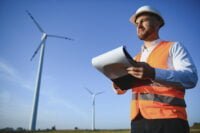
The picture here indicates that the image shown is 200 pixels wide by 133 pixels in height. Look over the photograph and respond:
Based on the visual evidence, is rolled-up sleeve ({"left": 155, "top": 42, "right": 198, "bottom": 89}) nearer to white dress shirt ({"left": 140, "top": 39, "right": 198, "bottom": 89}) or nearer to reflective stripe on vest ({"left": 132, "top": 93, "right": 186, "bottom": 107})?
white dress shirt ({"left": 140, "top": 39, "right": 198, "bottom": 89})

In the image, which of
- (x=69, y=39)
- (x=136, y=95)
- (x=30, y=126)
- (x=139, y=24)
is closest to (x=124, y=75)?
(x=136, y=95)

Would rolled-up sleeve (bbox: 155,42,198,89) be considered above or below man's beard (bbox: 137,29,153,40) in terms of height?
below

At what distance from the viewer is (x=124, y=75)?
2.90 meters

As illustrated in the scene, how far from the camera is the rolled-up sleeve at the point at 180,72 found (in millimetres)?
2562

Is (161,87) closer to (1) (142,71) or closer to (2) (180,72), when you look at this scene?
(2) (180,72)

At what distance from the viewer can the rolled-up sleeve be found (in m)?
2.56

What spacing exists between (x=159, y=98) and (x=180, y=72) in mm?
471

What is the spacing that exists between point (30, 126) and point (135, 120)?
1964 centimetres

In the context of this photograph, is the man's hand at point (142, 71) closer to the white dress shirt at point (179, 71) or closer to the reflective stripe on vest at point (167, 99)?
the white dress shirt at point (179, 71)

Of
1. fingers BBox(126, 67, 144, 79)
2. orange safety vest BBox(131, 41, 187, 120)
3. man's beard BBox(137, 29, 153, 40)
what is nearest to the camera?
fingers BBox(126, 67, 144, 79)

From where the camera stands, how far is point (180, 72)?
2.64 m

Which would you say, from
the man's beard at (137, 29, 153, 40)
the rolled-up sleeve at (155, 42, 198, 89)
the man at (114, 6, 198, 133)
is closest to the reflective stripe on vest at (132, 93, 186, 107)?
the man at (114, 6, 198, 133)

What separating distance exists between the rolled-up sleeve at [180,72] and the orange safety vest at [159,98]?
0.41ft

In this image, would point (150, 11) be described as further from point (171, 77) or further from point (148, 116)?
point (148, 116)
